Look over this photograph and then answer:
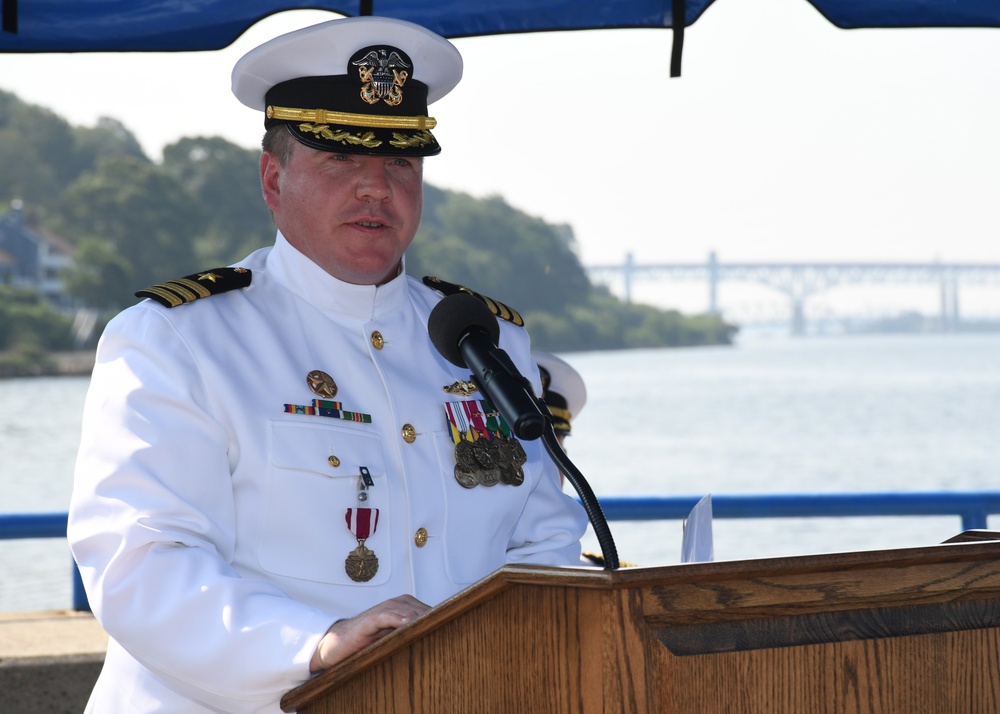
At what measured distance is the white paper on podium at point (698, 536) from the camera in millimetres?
1482

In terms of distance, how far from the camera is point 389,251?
72.0 inches

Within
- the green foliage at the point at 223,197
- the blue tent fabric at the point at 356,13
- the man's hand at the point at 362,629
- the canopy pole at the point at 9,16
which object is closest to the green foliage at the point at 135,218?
the green foliage at the point at 223,197

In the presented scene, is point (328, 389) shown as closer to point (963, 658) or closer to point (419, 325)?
point (419, 325)

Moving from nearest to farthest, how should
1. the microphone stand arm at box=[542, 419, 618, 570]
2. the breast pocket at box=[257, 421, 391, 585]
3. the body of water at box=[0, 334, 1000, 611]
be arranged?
the microphone stand arm at box=[542, 419, 618, 570], the breast pocket at box=[257, 421, 391, 585], the body of water at box=[0, 334, 1000, 611]

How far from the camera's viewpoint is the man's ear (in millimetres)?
1865

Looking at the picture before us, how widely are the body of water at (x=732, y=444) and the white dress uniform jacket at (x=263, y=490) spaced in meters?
4.57

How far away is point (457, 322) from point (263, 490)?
409 millimetres

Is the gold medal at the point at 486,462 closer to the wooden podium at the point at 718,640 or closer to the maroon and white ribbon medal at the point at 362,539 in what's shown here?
the maroon and white ribbon medal at the point at 362,539

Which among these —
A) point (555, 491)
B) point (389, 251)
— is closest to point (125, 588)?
point (389, 251)

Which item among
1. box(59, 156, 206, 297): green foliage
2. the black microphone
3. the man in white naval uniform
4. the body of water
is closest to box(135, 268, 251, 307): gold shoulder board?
the man in white naval uniform

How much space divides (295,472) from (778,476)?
22.6 m

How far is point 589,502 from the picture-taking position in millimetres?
1152

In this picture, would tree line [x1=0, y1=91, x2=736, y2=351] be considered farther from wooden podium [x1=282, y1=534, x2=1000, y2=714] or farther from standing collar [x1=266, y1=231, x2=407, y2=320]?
wooden podium [x1=282, y1=534, x2=1000, y2=714]

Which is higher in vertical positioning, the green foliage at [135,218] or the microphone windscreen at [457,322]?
the green foliage at [135,218]
